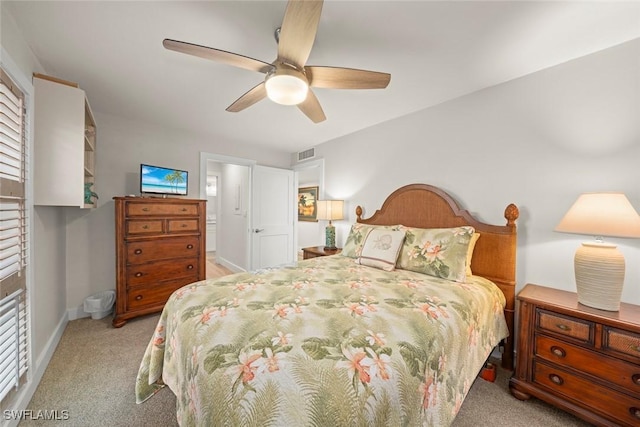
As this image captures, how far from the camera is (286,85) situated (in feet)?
4.82

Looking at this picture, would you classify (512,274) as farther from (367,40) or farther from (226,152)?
(226,152)

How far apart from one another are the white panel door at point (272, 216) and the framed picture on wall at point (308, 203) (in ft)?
5.41

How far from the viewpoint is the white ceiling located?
1370 mm

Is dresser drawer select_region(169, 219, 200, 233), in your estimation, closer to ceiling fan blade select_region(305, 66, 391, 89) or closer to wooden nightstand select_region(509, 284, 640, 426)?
ceiling fan blade select_region(305, 66, 391, 89)

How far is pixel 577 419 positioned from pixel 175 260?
371 cm

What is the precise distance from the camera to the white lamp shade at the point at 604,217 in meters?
1.33

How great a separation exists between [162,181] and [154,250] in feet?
2.89

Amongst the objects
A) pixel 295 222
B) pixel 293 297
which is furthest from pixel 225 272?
pixel 293 297

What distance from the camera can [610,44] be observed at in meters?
1.63

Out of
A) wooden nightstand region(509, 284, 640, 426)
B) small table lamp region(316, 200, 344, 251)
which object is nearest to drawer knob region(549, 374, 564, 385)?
wooden nightstand region(509, 284, 640, 426)

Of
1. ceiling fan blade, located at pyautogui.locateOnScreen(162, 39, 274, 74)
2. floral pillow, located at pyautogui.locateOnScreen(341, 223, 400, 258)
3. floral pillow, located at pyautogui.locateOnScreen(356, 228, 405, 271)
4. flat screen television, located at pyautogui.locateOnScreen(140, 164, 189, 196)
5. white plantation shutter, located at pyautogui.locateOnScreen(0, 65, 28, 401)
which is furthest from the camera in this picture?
flat screen television, located at pyautogui.locateOnScreen(140, 164, 189, 196)

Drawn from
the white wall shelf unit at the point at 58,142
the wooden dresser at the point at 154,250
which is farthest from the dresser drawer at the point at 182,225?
the white wall shelf unit at the point at 58,142

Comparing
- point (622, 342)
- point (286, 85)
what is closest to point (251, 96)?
point (286, 85)

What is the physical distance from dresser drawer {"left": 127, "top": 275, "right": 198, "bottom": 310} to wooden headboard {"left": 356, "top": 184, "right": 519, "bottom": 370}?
268 cm
